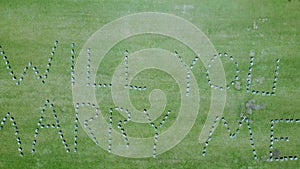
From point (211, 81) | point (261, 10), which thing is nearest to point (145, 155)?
point (211, 81)

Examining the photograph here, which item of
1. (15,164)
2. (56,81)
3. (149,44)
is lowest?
(15,164)

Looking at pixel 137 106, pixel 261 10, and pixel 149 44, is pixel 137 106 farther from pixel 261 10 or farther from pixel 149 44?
pixel 261 10

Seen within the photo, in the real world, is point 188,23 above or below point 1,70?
above

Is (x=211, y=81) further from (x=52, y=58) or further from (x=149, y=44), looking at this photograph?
(x=52, y=58)

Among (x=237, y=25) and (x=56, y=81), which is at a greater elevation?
(x=237, y=25)

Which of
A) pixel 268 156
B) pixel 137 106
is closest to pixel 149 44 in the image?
pixel 137 106

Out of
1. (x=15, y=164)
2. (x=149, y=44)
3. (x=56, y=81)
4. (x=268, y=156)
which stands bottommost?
(x=15, y=164)
